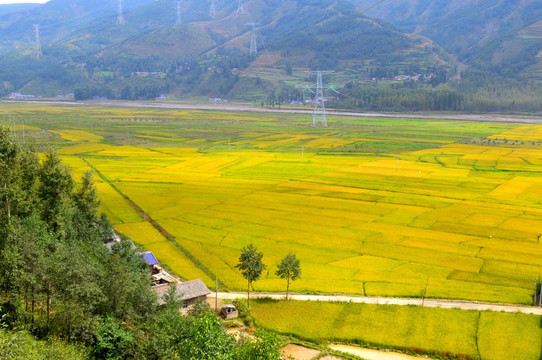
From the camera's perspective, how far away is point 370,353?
25.9 m

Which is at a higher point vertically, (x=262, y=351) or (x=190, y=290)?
(x=262, y=351)

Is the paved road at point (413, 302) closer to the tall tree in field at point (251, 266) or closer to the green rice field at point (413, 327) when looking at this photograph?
the green rice field at point (413, 327)

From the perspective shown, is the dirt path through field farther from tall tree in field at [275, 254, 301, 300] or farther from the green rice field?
tall tree in field at [275, 254, 301, 300]

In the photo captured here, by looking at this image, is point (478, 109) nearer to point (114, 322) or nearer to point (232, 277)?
point (232, 277)

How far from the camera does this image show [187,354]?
792 inches

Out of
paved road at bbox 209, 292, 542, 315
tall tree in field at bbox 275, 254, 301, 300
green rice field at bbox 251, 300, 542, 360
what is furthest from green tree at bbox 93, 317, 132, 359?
tall tree in field at bbox 275, 254, 301, 300

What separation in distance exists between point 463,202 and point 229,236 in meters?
25.0

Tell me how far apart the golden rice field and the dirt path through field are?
6.14 meters

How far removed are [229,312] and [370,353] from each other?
7615 millimetres

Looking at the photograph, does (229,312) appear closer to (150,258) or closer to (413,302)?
(150,258)

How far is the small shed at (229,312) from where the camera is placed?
28620 mm

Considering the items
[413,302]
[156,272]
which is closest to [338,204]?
[413,302]

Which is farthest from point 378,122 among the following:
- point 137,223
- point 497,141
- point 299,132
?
point 137,223

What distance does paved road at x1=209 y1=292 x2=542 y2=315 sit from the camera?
30047mm
